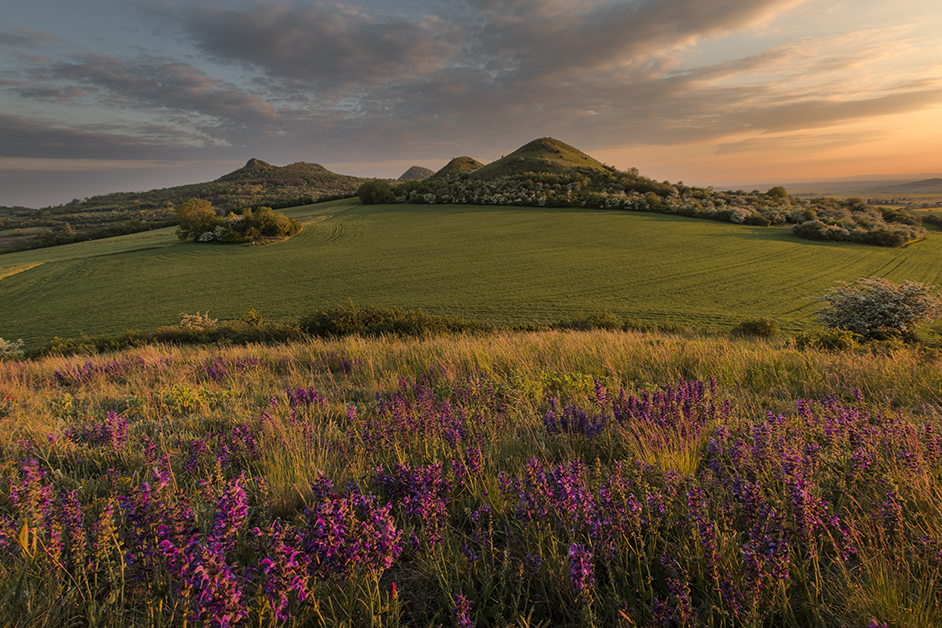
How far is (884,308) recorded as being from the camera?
63.7 ft

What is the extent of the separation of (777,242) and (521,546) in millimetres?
60785

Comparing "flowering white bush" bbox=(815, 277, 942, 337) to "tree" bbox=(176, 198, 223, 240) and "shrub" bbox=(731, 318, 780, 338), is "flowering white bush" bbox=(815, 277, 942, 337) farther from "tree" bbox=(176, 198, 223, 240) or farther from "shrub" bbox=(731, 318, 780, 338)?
"tree" bbox=(176, 198, 223, 240)

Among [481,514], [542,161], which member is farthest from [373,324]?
[542,161]

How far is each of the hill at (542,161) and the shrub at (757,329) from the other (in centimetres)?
9494

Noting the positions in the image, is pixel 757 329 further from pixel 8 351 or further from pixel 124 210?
pixel 124 210

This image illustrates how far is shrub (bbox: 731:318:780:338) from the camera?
875 inches

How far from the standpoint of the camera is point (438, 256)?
152ft

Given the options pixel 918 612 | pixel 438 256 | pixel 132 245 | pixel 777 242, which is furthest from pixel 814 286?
pixel 132 245

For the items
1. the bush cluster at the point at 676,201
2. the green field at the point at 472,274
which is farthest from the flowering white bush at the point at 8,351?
the bush cluster at the point at 676,201

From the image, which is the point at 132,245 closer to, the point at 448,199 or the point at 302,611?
the point at 448,199

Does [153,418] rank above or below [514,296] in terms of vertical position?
above

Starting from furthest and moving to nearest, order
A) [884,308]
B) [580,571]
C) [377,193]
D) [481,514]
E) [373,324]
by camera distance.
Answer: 1. [377,193]
2. [884,308]
3. [373,324]
4. [481,514]
5. [580,571]

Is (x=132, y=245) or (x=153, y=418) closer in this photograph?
(x=153, y=418)

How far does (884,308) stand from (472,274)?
27.9 m
